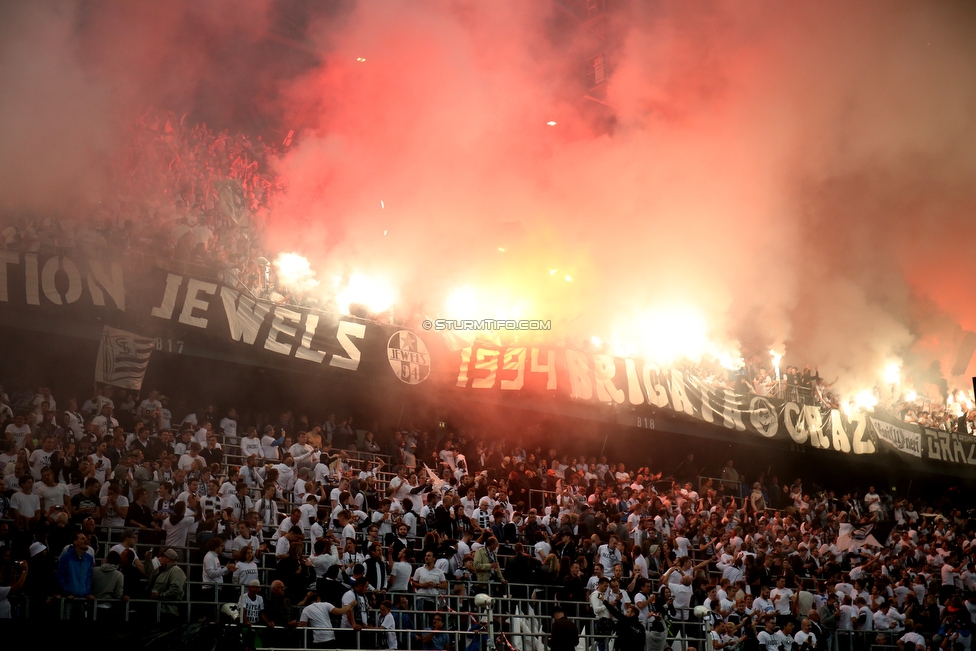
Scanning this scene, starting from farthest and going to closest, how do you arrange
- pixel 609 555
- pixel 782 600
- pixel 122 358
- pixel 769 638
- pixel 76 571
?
pixel 122 358, pixel 782 600, pixel 609 555, pixel 769 638, pixel 76 571

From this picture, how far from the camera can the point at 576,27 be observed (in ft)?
74.3

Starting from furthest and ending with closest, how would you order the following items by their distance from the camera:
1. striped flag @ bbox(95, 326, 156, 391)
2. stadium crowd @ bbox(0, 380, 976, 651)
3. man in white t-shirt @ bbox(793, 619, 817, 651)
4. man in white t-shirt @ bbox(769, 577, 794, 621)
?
1. striped flag @ bbox(95, 326, 156, 391)
2. man in white t-shirt @ bbox(769, 577, 794, 621)
3. man in white t-shirt @ bbox(793, 619, 817, 651)
4. stadium crowd @ bbox(0, 380, 976, 651)

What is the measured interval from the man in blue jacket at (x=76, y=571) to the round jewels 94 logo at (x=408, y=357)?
8234 mm

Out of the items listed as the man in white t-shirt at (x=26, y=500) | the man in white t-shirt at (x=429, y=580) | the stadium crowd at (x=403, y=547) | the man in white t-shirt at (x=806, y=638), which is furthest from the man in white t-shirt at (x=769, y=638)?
the man in white t-shirt at (x=26, y=500)

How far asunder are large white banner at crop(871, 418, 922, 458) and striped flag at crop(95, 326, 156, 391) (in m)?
17.8

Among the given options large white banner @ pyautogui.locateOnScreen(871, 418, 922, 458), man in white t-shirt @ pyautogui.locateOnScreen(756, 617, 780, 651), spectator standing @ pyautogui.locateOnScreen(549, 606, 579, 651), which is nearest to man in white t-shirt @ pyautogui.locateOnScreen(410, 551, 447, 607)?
spectator standing @ pyautogui.locateOnScreen(549, 606, 579, 651)

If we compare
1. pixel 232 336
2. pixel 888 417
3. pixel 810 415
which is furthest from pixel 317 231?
pixel 888 417

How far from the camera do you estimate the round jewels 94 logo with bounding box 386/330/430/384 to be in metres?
16.8

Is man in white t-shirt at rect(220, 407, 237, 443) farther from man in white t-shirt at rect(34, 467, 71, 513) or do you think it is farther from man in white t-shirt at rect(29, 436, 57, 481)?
man in white t-shirt at rect(34, 467, 71, 513)

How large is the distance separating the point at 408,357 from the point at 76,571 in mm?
8615

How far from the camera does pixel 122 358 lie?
13859mm

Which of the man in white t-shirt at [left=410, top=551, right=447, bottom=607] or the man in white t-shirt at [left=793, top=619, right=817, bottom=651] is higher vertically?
the man in white t-shirt at [left=410, top=551, right=447, bottom=607]

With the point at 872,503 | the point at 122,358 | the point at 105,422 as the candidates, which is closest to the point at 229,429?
the point at 122,358

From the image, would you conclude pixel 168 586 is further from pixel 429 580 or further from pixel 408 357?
pixel 408 357
